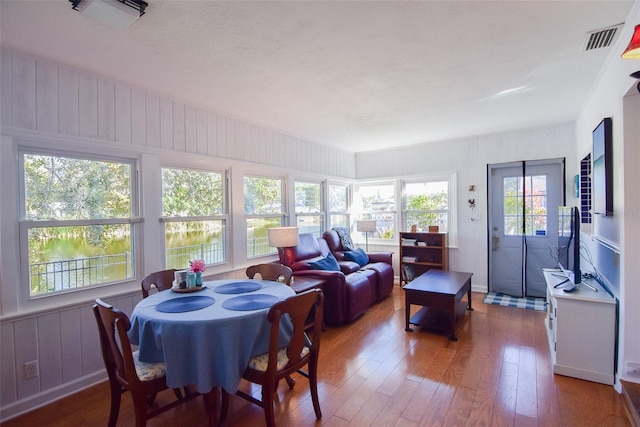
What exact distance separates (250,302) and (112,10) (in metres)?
1.90

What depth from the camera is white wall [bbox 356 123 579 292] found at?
4.30 metres

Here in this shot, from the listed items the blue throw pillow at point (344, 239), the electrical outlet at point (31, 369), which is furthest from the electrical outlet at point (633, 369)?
the electrical outlet at point (31, 369)

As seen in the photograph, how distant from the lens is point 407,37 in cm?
204

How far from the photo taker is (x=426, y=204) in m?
5.41

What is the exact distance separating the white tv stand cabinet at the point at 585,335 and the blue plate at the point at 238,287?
2481mm

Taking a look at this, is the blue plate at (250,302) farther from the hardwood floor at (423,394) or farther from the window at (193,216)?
the window at (193,216)

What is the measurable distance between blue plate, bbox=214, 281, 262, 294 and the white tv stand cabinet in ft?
8.14

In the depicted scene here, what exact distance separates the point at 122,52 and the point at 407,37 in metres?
2.02

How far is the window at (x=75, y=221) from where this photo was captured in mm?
2279

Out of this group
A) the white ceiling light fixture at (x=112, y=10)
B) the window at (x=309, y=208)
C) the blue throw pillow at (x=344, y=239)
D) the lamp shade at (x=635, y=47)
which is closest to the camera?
the lamp shade at (x=635, y=47)

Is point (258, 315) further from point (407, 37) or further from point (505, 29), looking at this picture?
point (505, 29)

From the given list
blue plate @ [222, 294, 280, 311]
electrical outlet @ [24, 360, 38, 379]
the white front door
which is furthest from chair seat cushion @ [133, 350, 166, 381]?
the white front door

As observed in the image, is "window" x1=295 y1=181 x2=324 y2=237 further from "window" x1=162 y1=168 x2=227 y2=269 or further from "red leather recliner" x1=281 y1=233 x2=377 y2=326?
"window" x1=162 y1=168 x2=227 y2=269

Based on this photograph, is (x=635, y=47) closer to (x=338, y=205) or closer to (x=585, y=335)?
(x=585, y=335)
